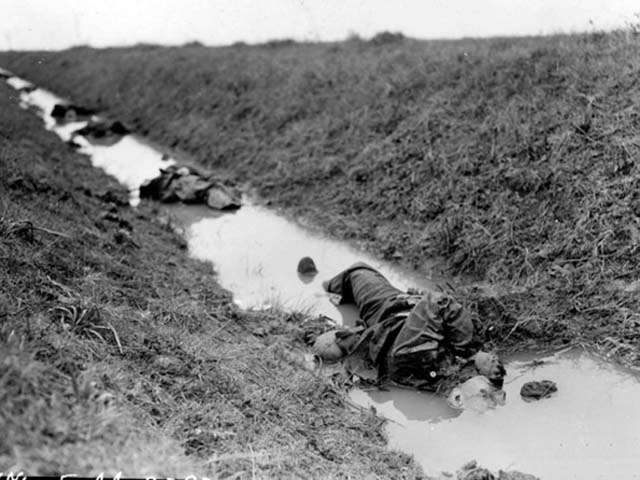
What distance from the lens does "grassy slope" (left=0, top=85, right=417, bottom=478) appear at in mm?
2576

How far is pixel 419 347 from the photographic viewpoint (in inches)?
196

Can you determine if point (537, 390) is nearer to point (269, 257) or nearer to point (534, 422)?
point (534, 422)

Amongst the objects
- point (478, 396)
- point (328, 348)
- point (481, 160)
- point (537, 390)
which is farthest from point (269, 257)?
point (537, 390)

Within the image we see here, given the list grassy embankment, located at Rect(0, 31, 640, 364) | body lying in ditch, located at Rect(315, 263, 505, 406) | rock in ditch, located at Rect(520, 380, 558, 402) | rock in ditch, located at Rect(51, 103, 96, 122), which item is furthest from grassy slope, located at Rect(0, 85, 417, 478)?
rock in ditch, located at Rect(51, 103, 96, 122)

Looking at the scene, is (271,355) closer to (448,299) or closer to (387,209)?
(448,299)

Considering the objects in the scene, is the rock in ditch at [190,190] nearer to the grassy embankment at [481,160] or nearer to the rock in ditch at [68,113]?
the grassy embankment at [481,160]

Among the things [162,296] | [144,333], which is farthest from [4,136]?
[144,333]

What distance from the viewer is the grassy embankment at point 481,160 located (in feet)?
19.5

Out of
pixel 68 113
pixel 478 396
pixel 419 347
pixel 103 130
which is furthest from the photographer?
pixel 68 113

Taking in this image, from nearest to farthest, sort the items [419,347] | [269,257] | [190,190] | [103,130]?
[419,347] < [269,257] < [190,190] < [103,130]

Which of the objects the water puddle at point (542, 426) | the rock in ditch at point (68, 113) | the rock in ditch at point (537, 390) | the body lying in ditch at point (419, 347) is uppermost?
the rock in ditch at point (68, 113)

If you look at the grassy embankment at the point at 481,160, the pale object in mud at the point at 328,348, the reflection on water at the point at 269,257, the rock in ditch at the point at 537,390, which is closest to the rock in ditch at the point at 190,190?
the reflection on water at the point at 269,257

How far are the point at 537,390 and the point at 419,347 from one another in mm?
1050

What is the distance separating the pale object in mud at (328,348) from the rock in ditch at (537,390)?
1740 millimetres
